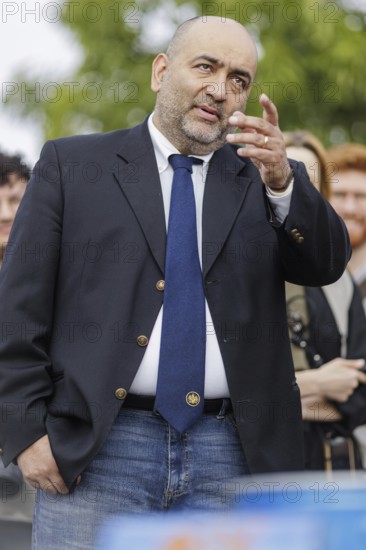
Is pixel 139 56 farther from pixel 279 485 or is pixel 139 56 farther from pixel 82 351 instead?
pixel 279 485

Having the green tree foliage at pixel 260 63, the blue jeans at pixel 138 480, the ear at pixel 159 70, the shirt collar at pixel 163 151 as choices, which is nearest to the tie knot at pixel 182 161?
the shirt collar at pixel 163 151

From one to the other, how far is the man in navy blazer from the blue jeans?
35mm

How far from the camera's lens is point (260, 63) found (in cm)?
1364

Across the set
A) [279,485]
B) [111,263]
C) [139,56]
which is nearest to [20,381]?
[111,263]

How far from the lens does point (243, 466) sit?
310 cm

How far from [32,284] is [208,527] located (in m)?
1.70

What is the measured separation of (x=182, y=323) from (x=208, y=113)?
2.18 feet

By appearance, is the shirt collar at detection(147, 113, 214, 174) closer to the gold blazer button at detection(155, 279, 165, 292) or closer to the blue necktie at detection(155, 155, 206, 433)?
the blue necktie at detection(155, 155, 206, 433)

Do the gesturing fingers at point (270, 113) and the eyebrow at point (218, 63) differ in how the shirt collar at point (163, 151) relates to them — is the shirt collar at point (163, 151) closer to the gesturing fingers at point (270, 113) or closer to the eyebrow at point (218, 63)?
the eyebrow at point (218, 63)

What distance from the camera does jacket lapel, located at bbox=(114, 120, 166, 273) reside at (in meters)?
3.10

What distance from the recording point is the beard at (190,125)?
10.4 feet

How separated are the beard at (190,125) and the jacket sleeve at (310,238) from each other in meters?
0.26

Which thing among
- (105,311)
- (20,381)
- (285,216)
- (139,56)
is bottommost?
(20,381)

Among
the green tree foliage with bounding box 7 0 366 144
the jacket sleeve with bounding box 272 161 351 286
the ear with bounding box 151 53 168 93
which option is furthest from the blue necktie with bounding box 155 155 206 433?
the green tree foliage with bounding box 7 0 366 144
